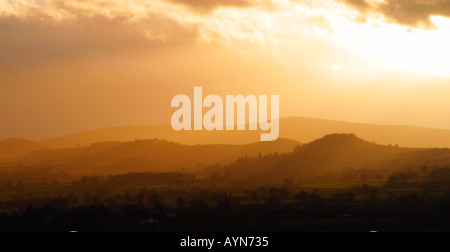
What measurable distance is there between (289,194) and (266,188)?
13.9 m

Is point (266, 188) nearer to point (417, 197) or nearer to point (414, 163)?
point (417, 197)

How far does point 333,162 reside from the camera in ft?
561

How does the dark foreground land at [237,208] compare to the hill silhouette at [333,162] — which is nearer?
the dark foreground land at [237,208]

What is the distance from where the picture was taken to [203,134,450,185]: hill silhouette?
155875 millimetres

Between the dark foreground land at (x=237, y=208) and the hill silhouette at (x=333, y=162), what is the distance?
15.8 metres

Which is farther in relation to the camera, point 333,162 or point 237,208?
point 333,162

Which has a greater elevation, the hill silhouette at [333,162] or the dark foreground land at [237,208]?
the hill silhouette at [333,162]

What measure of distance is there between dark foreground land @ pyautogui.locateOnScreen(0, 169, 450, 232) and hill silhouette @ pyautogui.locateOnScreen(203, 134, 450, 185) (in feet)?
51.7

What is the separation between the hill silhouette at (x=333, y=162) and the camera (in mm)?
155875

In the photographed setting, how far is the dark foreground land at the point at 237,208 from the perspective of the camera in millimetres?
94438

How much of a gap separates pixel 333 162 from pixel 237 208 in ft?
234

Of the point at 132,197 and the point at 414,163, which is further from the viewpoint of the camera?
the point at 414,163
